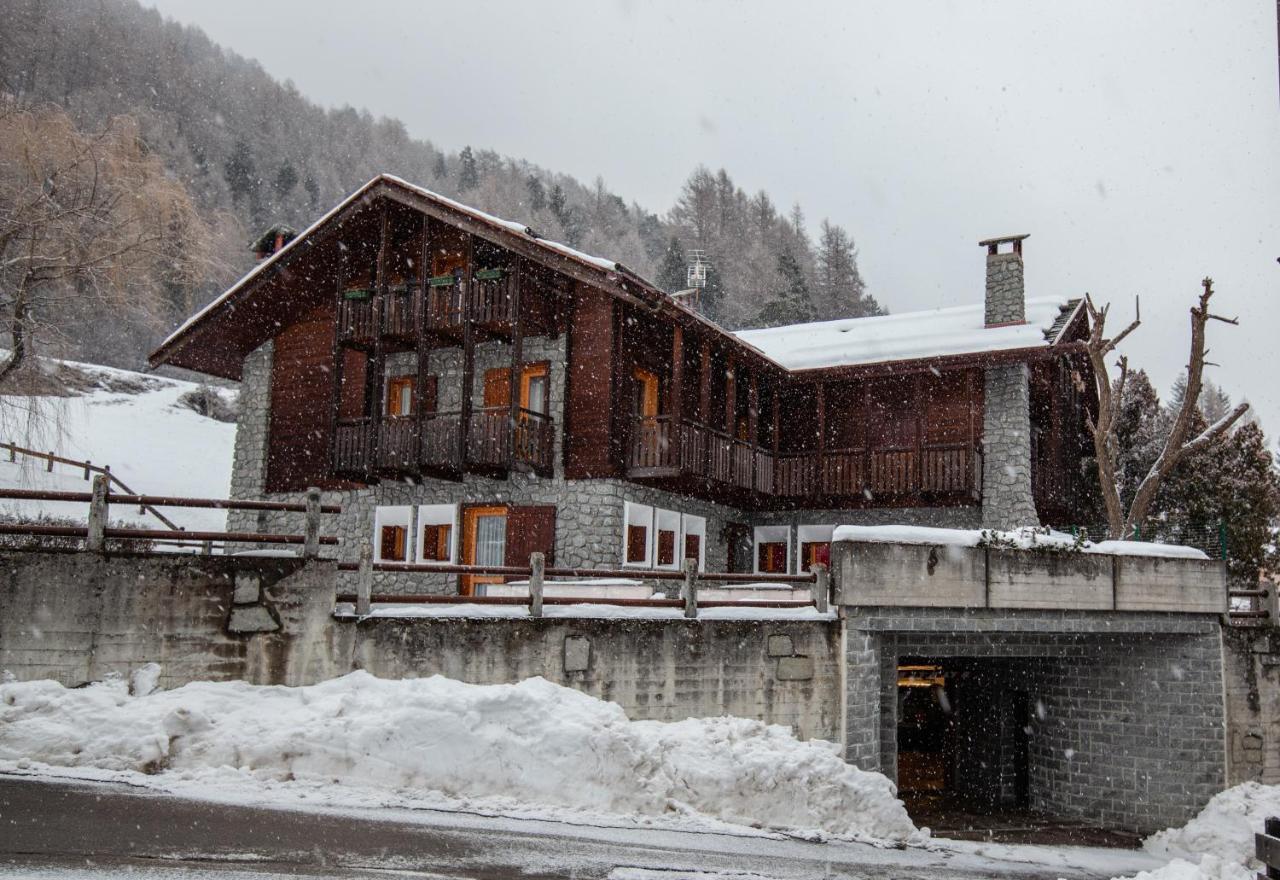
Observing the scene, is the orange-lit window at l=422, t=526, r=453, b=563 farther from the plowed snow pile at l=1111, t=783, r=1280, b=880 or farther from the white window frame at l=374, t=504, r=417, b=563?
the plowed snow pile at l=1111, t=783, r=1280, b=880

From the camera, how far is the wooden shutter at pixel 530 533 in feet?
64.4

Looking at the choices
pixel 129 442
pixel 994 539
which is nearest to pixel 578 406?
pixel 994 539

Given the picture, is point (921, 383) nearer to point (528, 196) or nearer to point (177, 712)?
point (177, 712)

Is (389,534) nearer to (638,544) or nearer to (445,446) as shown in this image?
(445,446)

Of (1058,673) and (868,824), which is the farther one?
(1058,673)

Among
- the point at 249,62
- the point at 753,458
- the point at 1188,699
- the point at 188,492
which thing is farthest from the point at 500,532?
the point at 249,62

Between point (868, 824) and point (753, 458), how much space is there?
34.1 ft

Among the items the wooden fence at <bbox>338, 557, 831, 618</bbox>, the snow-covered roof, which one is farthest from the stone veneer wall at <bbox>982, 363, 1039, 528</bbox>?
the wooden fence at <bbox>338, 557, 831, 618</bbox>

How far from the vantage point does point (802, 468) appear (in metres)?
23.1

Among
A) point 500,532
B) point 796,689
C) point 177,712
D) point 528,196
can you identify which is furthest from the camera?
point 528,196

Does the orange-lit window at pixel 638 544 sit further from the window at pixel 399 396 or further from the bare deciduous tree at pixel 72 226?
the bare deciduous tree at pixel 72 226

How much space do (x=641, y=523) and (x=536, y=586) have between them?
743 cm

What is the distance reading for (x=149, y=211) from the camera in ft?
73.8

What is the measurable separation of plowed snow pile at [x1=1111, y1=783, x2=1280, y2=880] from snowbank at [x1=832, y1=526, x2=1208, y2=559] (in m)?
3.64
